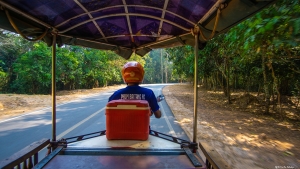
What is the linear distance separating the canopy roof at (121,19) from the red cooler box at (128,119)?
1.33 meters

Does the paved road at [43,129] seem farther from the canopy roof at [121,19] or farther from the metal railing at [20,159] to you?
the canopy roof at [121,19]

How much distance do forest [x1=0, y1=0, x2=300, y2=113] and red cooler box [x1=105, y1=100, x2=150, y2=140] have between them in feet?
4.80

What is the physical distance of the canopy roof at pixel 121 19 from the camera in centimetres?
236

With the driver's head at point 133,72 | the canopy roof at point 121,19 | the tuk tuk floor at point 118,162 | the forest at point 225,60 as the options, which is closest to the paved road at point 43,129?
the forest at point 225,60

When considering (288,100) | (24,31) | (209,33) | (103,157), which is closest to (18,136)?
(24,31)

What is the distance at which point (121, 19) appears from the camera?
3402 mm

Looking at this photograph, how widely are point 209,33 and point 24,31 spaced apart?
98.6 inches

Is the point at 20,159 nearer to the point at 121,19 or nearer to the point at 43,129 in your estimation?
the point at 121,19

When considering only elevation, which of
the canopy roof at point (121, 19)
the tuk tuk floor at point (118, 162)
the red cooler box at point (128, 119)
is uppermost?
the canopy roof at point (121, 19)

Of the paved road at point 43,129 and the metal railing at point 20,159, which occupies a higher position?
the metal railing at point 20,159

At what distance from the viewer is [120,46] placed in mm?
4738

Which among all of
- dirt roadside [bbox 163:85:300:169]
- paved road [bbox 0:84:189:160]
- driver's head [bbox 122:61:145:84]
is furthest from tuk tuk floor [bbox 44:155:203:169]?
paved road [bbox 0:84:189:160]

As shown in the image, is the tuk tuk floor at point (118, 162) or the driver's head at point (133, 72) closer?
the tuk tuk floor at point (118, 162)

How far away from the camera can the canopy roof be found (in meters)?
2.36
